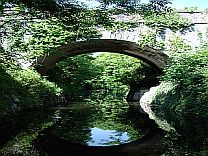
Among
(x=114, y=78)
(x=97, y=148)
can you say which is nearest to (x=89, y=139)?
(x=97, y=148)

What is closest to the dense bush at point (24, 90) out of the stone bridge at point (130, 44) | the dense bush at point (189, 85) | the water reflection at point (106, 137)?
the stone bridge at point (130, 44)

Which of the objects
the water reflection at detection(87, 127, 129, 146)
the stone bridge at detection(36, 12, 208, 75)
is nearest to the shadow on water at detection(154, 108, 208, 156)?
the water reflection at detection(87, 127, 129, 146)

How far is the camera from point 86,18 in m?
7.05

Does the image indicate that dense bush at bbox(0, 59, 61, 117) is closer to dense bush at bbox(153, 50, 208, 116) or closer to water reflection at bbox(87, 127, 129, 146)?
water reflection at bbox(87, 127, 129, 146)

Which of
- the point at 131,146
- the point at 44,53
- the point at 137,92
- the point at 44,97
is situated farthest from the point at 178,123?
the point at 137,92

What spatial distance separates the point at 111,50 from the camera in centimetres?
1902

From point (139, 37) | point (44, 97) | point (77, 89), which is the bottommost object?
point (77, 89)

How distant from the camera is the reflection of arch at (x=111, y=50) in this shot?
17969mm

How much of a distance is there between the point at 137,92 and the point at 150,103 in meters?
5.04

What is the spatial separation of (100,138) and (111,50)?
37.7ft

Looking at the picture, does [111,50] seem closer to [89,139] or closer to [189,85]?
[189,85]

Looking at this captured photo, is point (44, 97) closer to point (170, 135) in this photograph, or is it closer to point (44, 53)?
point (44, 53)

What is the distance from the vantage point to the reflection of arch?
59.0 ft

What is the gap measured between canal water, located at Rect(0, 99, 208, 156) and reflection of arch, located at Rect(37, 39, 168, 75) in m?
7.84
